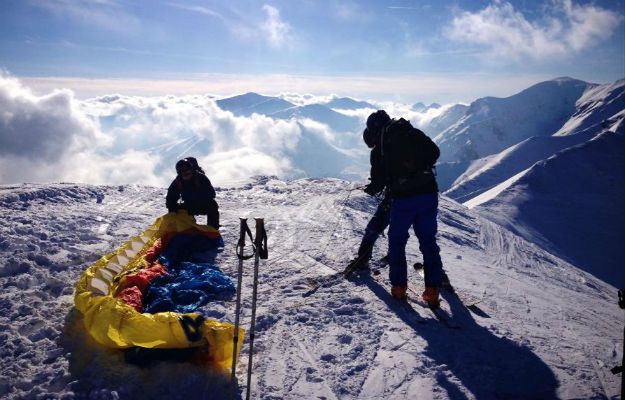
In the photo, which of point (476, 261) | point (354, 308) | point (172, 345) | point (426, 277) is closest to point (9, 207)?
point (172, 345)

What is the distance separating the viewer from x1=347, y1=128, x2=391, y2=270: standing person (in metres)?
6.09

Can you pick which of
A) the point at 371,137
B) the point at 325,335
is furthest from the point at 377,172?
the point at 325,335

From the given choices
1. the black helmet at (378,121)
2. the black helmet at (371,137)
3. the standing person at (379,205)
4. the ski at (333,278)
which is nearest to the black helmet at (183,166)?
the ski at (333,278)

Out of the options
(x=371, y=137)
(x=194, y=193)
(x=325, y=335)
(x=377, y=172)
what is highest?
(x=371, y=137)

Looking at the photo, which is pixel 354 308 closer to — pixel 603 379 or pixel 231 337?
pixel 231 337

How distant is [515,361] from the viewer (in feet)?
14.2

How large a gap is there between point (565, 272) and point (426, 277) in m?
9.35

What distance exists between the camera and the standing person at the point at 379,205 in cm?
609

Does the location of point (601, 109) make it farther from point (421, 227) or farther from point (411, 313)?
point (411, 313)

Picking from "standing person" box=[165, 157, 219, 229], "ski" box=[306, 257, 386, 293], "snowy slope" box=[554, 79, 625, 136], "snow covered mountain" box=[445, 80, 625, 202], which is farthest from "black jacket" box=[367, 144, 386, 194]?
"snowy slope" box=[554, 79, 625, 136]

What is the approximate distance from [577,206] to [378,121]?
6523 cm

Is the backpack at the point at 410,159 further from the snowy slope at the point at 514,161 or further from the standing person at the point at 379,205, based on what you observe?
the snowy slope at the point at 514,161

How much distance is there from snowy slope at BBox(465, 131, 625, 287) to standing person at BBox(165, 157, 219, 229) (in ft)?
105

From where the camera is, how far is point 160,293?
532 cm
